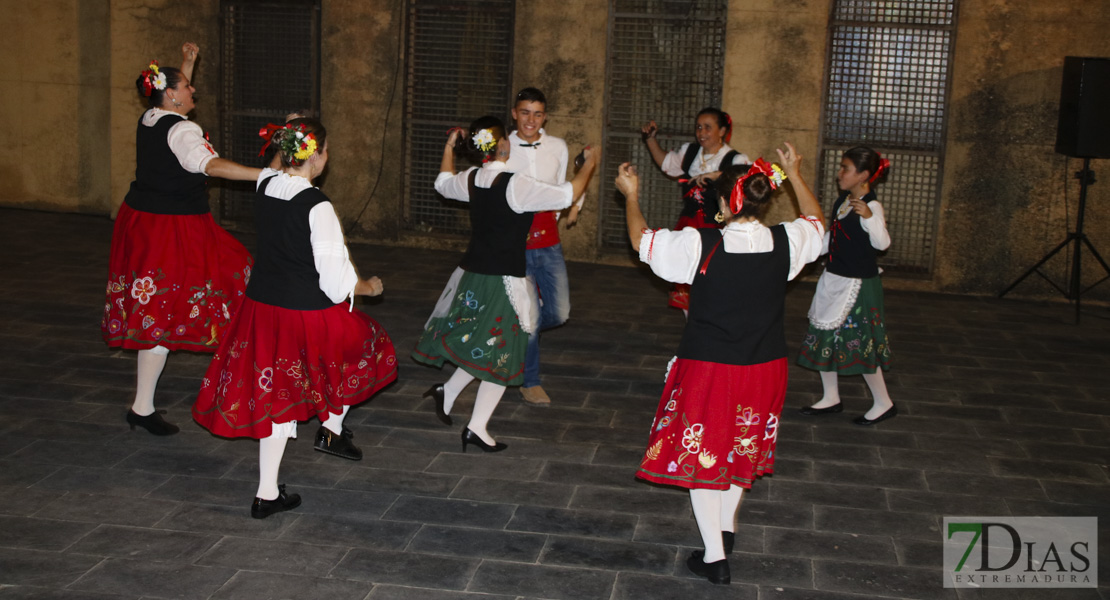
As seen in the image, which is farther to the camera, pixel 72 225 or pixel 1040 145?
pixel 72 225

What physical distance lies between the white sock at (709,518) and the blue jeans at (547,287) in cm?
214

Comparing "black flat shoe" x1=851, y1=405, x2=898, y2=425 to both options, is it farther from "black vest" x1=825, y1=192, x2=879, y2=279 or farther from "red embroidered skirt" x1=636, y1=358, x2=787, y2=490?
"red embroidered skirt" x1=636, y1=358, x2=787, y2=490

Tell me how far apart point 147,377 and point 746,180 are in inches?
126

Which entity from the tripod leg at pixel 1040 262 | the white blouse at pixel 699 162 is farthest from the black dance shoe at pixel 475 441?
the tripod leg at pixel 1040 262

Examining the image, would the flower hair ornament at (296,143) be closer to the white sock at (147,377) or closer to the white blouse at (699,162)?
the white sock at (147,377)

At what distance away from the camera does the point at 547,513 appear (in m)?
4.63

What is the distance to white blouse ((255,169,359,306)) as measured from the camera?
416 cm

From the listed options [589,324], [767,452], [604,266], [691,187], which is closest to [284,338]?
[767,452]

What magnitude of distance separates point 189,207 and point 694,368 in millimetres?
2862

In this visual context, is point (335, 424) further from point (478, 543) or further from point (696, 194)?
point (696, 194)

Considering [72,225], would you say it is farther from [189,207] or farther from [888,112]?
[888,112]

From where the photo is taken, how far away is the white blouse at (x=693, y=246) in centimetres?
381

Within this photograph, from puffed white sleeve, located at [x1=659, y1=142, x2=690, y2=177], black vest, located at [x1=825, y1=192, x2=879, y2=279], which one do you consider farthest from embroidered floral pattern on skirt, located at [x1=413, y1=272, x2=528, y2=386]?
puffed white sleeve, located at [x1=659, y1=142, x2=690, y2=177]

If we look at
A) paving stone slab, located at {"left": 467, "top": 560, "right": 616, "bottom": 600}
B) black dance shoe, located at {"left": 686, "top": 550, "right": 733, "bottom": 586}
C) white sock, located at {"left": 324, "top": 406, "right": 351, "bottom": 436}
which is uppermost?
white sock, located at {"left": 324, "top": 406, "right": 351, "bottom": 436}
